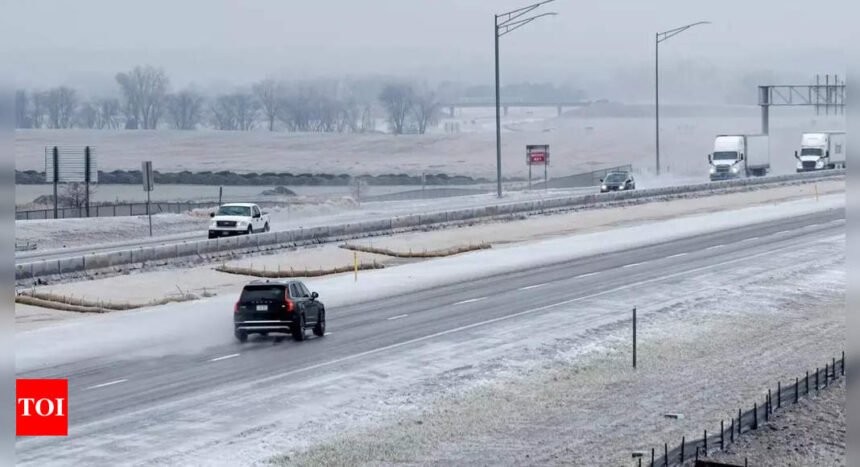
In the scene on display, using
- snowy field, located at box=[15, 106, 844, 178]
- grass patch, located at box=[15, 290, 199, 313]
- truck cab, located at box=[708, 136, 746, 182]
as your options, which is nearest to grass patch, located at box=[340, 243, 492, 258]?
grass patch, located at box=[15, 290, 199, 313]

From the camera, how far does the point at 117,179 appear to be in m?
135

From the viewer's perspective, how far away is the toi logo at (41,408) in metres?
24.4

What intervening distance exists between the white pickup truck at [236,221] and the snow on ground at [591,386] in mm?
24393

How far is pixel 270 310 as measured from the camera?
3575cm

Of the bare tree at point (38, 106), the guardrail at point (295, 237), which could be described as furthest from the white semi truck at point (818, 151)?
the bare tree at point (38, 106)

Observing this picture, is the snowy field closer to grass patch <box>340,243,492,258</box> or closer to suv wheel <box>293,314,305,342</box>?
grass patch <box>340,243,492,258</box>

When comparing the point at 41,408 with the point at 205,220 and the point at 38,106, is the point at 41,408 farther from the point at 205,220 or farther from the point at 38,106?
the point at 38,106

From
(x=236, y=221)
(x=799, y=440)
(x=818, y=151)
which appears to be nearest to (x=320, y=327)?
(x=799, y=440)

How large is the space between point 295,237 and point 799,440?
126 feet

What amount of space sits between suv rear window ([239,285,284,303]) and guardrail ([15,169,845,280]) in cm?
1016

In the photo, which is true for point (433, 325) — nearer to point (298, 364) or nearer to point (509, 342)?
point (509, 342)

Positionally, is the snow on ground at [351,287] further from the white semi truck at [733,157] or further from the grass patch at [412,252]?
the white semi truck at [733,157]

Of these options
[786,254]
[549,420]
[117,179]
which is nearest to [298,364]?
[549,420]

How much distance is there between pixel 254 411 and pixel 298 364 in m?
5.51
